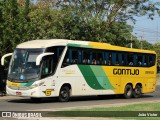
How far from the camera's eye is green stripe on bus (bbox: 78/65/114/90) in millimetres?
25969

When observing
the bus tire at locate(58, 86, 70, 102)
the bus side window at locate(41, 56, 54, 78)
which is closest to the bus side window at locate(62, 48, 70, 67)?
the bus side window at locate(41, 56, 54, 78)

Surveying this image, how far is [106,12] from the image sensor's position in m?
40.8

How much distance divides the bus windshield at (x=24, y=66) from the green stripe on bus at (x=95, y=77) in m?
3.14

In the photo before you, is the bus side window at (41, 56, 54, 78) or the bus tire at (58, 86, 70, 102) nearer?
the bus side window at (41, 56, 54, 78)

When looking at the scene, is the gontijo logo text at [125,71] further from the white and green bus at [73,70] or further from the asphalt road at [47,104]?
the asphalt road at [47,104]

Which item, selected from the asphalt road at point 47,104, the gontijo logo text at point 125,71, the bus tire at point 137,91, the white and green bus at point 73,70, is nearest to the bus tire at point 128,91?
the white and green bus at point 73,70

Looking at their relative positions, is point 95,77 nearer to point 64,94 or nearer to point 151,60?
point 64,94

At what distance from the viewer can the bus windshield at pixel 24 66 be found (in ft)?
75.7

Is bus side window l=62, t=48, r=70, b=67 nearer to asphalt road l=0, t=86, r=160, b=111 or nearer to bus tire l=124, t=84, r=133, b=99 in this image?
asphalt road l=0, t=86, r=160, b=111

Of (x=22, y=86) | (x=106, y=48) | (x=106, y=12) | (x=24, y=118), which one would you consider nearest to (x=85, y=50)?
(x=106, y=48)

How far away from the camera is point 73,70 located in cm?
2503

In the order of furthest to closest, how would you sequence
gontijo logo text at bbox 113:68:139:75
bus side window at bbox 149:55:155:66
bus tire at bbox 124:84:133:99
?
bus side window at bbox 149:55:155:66 → bus tire at bbox 124:84:133:99 → gontijo logo text at bbox 113:68:139:75

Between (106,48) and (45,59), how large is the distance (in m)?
5.51

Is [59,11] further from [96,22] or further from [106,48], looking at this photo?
[106,48]
